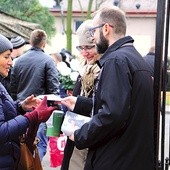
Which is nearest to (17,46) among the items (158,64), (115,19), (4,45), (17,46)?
(17,46)

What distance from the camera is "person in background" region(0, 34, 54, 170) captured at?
2.98 metres

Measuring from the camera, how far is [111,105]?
2.54 meters

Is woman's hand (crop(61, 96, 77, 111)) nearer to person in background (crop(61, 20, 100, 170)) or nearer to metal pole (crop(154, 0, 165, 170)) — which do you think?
person in background (crop(61, 20, 100, 170))

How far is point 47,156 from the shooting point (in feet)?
23.6

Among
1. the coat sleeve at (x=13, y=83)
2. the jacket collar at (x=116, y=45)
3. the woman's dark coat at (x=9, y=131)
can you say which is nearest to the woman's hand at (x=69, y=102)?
the woman's dark coat at (x=9, y=131)

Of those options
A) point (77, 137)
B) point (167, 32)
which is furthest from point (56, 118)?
point (167, 32)

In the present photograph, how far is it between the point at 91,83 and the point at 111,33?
82 cm

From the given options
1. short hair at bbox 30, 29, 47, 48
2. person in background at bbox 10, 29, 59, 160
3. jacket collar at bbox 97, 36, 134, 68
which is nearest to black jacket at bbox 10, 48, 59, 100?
person in background at bbox 10, 29, 59, 160

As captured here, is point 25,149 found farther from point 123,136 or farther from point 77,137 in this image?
point 123,136

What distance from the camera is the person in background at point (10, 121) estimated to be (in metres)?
2.98

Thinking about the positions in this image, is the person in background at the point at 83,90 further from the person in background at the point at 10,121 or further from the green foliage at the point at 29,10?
the green foliage at the point at 29,10

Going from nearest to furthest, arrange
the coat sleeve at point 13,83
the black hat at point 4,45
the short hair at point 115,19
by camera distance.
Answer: the short hair at point 115,19 → the black hat at point 4,45 → the coat sleeve at point 13,83

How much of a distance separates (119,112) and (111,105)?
64 mm

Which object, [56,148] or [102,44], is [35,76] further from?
[102,44]
